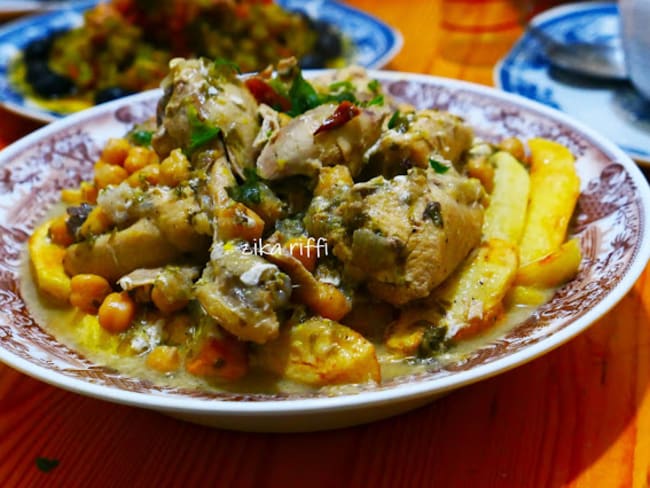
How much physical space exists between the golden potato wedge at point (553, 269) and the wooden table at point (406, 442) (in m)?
0.21

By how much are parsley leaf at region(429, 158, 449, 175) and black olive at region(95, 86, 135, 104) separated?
2.22 metres

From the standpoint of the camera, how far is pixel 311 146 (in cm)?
192

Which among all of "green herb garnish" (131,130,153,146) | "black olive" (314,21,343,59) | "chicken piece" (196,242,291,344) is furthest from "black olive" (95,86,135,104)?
"chicken piece" (196,242,291,344)

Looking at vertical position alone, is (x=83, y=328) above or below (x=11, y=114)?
above

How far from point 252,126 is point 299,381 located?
31.6 inches

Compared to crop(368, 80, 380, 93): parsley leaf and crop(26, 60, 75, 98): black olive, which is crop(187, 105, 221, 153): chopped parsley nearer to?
crop(368, 80, 380, 93): parsley leaf

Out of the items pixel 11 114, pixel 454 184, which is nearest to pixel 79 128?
pixel 11 114

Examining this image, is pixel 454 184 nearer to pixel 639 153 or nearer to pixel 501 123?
pixel 501 123

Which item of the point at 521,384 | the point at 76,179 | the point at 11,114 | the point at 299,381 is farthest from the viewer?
the point at 11,114

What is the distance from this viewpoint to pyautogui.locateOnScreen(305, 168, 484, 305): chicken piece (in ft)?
5.63

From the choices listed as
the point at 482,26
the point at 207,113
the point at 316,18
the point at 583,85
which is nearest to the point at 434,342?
the point at 207,113

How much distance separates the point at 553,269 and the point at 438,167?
1.40 ft

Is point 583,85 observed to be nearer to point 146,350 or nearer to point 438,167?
point 438,167

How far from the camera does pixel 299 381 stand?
1646mm
